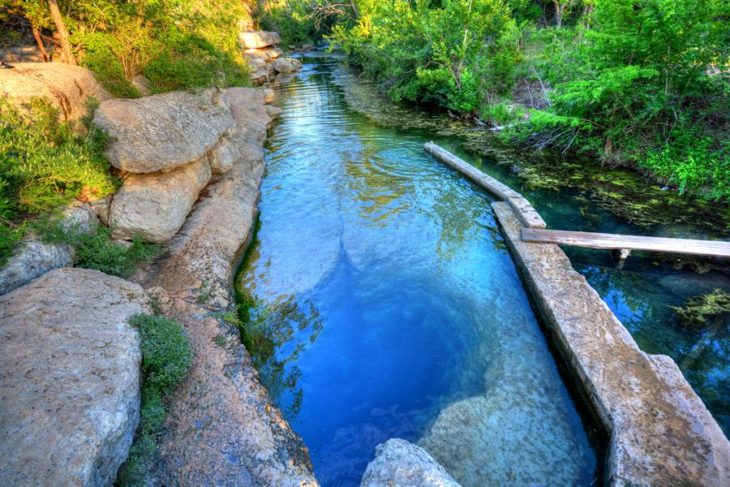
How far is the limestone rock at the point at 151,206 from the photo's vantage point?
19.4 feet

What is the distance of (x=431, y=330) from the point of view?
5801 millimetres

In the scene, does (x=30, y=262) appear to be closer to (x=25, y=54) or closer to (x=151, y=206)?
(x=151, y=206)

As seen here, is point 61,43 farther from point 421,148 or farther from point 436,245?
point 421,148

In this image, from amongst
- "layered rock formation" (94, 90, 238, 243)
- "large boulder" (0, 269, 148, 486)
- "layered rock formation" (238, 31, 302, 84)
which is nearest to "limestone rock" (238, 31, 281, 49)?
"layered rock formation" (238, 31, 302, 84)

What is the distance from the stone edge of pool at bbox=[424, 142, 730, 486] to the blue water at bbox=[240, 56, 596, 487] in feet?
1.58

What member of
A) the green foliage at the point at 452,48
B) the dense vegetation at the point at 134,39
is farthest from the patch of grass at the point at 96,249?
the green foliage at the point at 452,48

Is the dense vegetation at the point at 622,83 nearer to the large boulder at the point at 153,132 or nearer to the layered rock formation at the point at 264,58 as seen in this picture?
the large boulder at the point at 153,132

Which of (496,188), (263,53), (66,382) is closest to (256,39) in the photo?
(263,53)

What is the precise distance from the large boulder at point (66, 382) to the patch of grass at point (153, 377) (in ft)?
0.49

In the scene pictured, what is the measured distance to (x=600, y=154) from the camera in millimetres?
10258

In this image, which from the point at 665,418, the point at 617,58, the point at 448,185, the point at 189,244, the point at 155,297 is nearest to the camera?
the point at 665,418

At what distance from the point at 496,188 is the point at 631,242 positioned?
133 inches

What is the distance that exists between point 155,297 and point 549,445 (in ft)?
17.8

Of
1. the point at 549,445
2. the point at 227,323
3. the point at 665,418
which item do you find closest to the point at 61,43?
the point at 227,323
